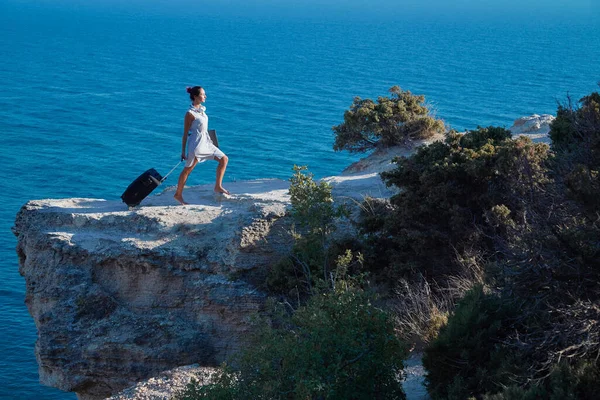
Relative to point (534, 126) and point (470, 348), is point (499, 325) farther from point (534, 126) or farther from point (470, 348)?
point (534, 126)

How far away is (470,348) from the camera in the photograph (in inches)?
334

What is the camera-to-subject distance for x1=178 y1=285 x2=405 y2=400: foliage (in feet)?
26.1

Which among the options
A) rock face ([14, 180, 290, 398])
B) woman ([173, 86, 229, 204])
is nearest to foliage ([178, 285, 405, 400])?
rock face ([14, 180, 290, 398])

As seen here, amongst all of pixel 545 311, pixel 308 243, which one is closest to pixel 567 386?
pixel 545 311

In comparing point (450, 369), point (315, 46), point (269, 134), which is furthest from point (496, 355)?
point (315, 46)

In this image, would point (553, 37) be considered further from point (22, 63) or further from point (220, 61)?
point (22, 63)

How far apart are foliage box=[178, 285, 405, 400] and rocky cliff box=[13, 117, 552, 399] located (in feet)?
13.2

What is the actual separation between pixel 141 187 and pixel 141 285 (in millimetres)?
2007

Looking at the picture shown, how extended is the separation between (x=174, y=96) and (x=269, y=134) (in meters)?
14.9

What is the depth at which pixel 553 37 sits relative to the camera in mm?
92438

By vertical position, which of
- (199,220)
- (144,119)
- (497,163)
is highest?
(497,163)

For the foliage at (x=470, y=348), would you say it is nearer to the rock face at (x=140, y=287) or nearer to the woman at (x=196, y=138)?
the rock face at (x=140, y=287)

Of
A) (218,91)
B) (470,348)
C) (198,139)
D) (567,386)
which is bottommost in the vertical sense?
(218,91)

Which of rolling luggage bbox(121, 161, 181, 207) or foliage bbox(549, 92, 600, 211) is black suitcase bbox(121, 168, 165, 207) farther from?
foliage bbox(549, 92, 600, 211)
